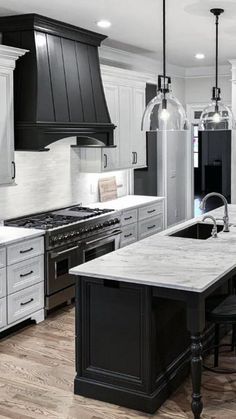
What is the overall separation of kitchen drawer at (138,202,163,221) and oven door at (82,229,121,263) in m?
0.69

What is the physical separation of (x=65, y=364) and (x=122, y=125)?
358 cm

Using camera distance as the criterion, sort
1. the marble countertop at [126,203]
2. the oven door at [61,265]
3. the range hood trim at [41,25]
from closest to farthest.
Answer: the range hood trim at [41,25]
the oven door at [61,265]
the marble countertop at [126,203]

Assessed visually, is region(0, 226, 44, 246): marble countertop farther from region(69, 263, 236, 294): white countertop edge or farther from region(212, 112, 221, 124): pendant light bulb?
region(212, 112, 221, 124): pendant light bulb

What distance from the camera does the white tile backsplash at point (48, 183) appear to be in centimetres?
560

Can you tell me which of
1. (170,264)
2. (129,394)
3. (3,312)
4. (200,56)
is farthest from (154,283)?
(200,56)

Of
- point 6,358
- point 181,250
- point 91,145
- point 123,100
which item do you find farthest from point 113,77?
point 6,358

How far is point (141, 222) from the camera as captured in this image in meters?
7.01

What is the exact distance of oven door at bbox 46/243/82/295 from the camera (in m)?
5.21

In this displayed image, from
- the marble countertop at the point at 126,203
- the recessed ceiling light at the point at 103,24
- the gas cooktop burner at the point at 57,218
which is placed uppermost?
the recessed ceiling light at the point at 103,24

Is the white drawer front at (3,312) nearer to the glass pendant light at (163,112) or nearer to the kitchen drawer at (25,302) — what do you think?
the kitchen drawer at (25,302)

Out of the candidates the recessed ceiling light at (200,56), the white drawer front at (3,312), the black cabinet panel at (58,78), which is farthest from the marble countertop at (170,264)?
the recessed ceiling light at (200,56)

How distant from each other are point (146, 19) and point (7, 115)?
164 cm

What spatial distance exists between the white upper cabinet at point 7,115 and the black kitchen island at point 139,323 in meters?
1.63

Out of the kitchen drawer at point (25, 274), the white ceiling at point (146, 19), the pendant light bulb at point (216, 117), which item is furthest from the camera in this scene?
the kitchen drawer at point (25, 274)
